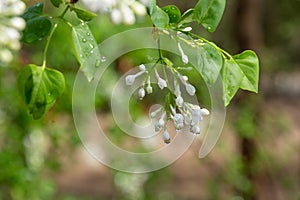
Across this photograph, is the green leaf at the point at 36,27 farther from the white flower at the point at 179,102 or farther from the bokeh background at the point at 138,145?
the bokeh background at the point at 138,145

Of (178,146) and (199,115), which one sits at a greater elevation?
(199,115)

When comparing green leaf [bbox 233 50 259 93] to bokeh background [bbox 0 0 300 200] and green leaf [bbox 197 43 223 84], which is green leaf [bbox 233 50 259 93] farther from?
bokeh background [bbox 0 0 300 200]

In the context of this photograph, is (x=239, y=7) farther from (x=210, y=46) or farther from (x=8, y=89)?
(x=210, y=46)

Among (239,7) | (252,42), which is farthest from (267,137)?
(239,7)

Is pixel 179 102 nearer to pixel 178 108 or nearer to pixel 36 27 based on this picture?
pixel 178 108

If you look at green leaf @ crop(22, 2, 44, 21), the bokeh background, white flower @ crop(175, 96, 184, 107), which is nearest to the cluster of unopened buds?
white flower @ crop(175, 96, 184, 107)

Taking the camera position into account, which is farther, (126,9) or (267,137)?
(267,137)

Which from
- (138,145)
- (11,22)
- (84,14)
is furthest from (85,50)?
(138,145)
